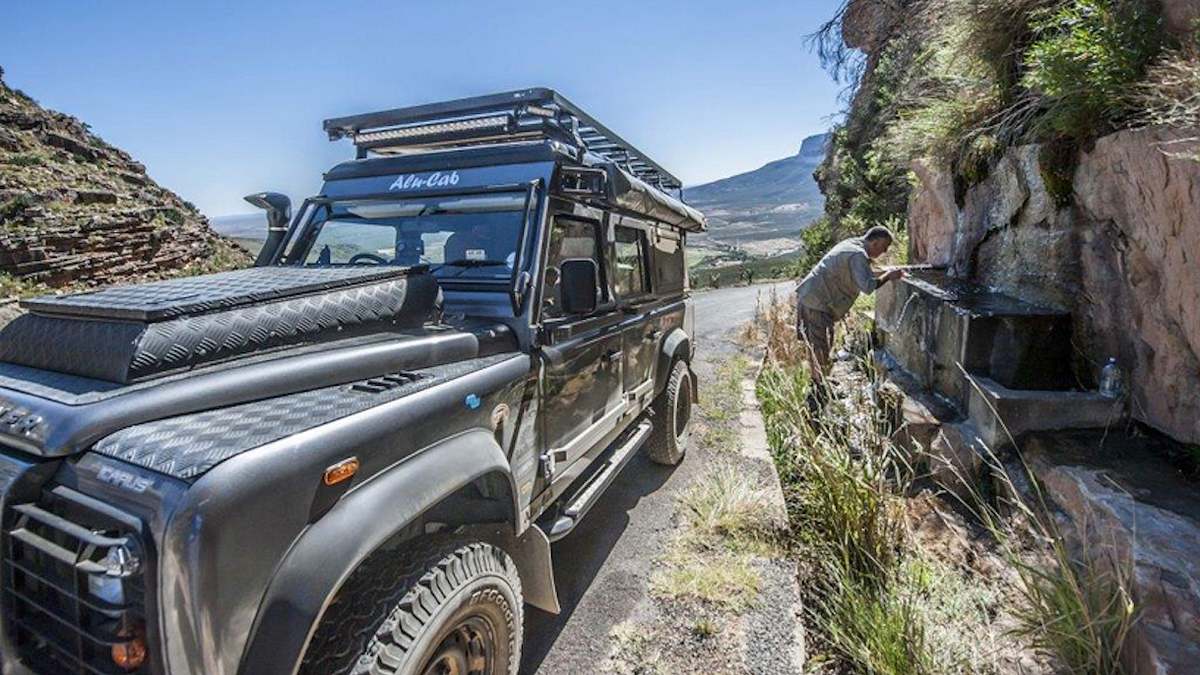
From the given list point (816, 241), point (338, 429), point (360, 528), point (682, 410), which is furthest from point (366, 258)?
point (816, 241)

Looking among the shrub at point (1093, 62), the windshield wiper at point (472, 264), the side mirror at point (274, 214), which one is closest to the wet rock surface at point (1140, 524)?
the shrub at point (1093, 62)

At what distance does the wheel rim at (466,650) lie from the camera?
188 centimetres

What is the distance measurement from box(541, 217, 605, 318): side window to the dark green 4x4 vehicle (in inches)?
1.0

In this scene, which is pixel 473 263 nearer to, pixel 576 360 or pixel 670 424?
pixel 576 360

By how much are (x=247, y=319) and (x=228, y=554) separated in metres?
0.93

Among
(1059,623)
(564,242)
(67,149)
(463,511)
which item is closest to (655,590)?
(463,511)

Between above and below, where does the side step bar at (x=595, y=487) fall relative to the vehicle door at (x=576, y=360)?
below

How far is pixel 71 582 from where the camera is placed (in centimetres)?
136

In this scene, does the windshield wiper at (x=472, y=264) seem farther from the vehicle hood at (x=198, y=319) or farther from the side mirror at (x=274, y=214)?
the side mirror at (x=274, y=214)

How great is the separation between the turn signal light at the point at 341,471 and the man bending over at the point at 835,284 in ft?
15.5

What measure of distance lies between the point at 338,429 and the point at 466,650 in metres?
0.97

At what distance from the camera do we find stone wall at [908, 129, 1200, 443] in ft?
8.96

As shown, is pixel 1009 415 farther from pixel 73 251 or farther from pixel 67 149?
pixel 67 149

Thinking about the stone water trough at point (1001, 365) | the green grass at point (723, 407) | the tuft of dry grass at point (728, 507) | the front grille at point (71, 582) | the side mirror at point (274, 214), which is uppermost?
the side mirror at point (274, 214)
